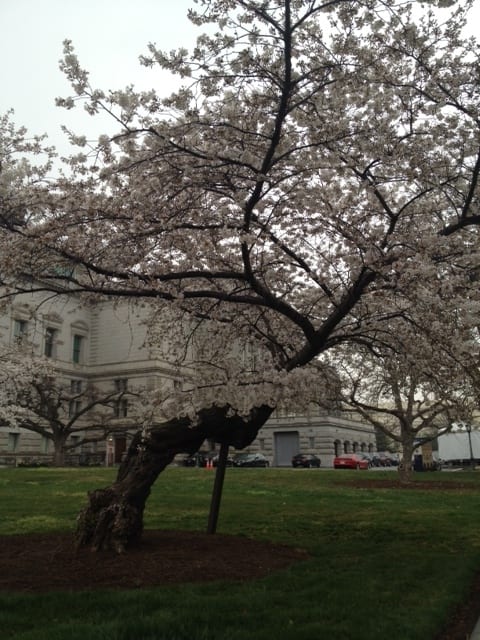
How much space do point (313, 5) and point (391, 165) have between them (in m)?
2.83

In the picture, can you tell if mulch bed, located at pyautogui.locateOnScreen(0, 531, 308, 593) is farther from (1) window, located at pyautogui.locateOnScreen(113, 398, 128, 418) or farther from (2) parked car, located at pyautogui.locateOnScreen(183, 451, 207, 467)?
(2) parked car, located at pyautogui.locateOnScreen(183, 451, 207, 467)

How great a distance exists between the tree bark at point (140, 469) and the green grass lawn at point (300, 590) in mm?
2100

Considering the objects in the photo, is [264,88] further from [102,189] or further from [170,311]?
[170,311]

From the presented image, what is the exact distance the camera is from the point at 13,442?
50.8 meters

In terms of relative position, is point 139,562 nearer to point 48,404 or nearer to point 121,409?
point 48,404

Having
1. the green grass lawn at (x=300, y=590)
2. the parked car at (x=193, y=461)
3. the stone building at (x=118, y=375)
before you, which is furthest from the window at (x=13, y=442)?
the green grass lawn at (x=300, y=590)

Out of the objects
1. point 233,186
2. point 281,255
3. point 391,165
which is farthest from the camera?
point 281,255

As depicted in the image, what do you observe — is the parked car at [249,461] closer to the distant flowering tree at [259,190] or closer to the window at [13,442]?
the window at [13,442]

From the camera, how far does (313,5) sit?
21.7 ft

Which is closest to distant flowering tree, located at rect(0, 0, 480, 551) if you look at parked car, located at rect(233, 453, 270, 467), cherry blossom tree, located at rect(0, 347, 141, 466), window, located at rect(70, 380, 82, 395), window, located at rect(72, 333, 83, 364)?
cherry blossom tree, located at rect(0, 347, 141, 466)

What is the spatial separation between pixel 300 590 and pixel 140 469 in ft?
10.9

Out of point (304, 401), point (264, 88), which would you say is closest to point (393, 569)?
point (304, 401)

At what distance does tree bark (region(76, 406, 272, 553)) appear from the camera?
830cm

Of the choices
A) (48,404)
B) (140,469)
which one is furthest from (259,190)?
(48,404)
